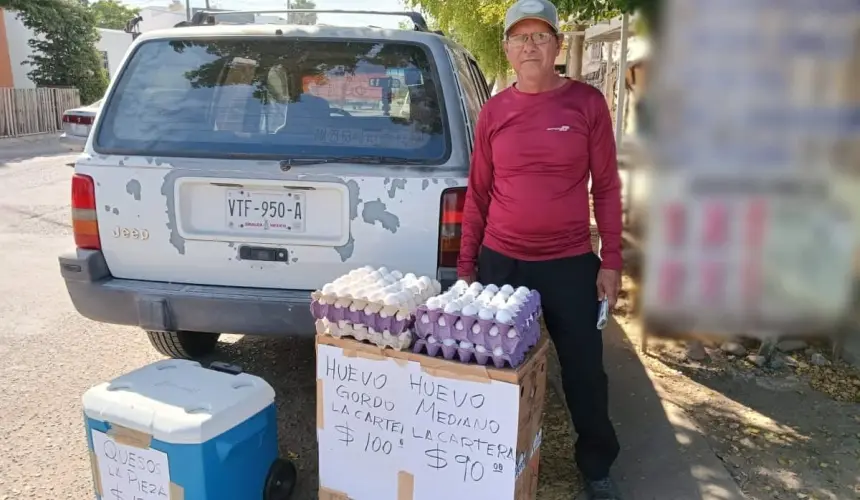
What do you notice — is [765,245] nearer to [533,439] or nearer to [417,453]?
[533,439]

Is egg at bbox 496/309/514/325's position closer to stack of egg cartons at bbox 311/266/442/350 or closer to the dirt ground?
stack of egg cartons at bbox 311/266/442/350

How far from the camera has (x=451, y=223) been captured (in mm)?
3004

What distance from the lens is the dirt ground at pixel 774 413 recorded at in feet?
10.0

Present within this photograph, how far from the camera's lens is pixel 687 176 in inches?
105

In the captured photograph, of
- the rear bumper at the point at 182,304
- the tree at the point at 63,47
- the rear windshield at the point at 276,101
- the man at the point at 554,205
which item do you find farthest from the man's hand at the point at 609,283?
the tree at the point at 63,47

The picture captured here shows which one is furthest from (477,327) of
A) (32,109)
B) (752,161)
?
(32,109)

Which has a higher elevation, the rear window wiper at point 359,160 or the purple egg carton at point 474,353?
the rear window wiper at point 359,160

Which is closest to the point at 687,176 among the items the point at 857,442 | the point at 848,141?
the point at 848,141

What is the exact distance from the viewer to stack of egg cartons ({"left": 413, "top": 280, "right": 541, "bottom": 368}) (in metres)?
2.28

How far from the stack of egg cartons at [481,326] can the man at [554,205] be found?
23cm

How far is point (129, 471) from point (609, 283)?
190 centimetres

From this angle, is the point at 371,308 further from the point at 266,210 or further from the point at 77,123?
the point at 77,123

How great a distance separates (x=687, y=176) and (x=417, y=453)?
146cm

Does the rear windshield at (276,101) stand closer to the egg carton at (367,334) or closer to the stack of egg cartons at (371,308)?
the stack of egg cartons at (371,308)
